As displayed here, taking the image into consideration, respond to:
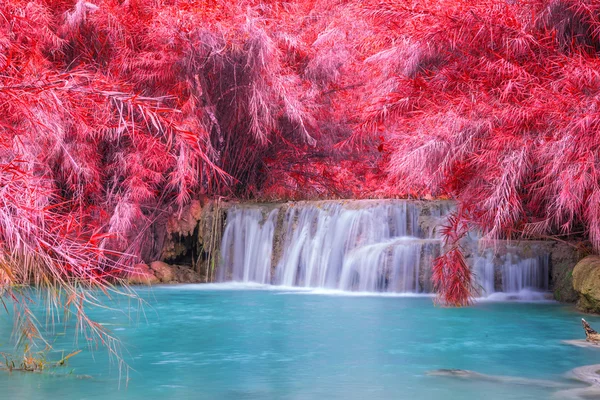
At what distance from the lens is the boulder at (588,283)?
7832 mm

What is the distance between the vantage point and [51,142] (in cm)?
982

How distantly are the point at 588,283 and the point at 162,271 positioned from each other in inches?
272

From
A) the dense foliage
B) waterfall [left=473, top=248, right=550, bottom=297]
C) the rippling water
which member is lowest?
the rippling water

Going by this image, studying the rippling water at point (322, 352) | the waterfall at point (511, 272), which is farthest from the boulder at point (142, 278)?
the waterfall at point (511, 272)

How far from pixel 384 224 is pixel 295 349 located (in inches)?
216

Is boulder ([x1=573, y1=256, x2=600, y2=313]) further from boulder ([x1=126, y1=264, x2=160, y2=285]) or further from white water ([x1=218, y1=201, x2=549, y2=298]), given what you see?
boulder ([x1=126, y1=264, x2=160, y2=285])

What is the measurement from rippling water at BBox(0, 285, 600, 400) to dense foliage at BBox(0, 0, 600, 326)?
0.69 meters

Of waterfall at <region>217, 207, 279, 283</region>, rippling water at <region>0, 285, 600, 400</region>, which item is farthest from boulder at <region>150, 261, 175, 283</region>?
rippling water at <region>0, 285, 600, 400</region>

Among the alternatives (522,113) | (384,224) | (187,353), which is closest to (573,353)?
(522,113)

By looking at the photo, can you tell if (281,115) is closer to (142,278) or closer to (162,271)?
(162,271)

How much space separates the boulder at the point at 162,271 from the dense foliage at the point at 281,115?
0.30m

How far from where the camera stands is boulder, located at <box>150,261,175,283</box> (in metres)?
12.5

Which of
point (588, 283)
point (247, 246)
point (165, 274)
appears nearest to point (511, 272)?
point (588, 283)

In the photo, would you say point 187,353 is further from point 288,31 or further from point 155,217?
point 288,31
